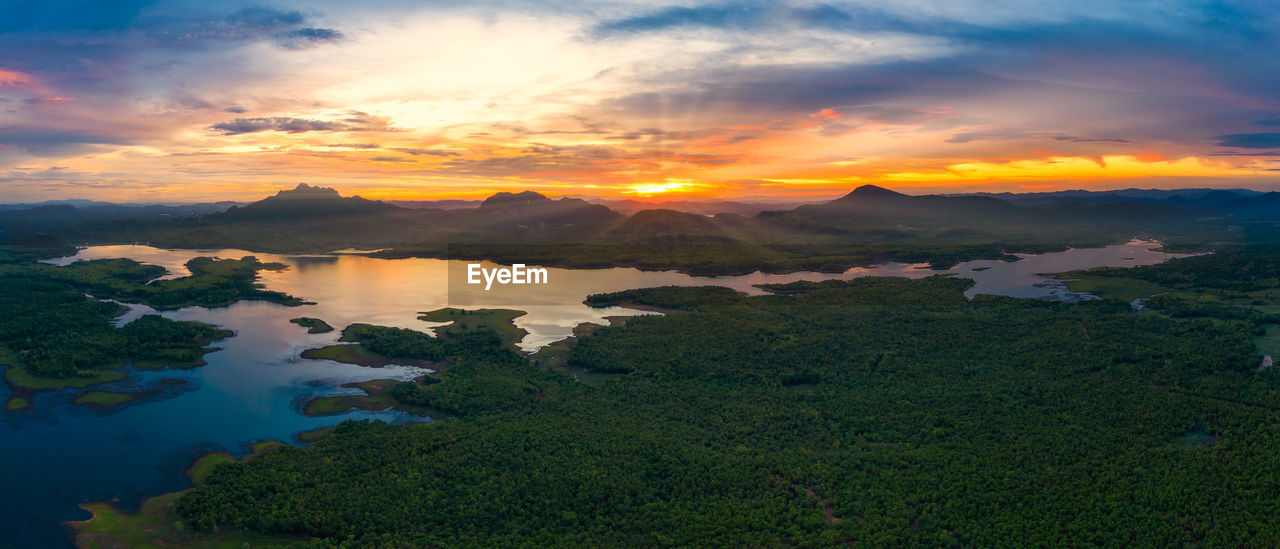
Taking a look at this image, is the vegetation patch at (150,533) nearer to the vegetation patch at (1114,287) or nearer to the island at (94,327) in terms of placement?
the island at (94,327)

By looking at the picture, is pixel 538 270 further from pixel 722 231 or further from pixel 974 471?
pixel 974 471

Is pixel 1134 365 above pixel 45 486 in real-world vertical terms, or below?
above

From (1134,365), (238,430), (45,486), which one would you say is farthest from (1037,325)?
(45,486)

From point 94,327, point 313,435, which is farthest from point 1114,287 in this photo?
point 94,327

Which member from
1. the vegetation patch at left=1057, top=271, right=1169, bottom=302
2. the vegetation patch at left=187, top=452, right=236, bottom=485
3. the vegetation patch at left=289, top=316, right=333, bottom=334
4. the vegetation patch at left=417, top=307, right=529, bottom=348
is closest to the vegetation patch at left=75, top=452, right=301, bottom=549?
the vegetation patch at left=187, top=452, right=236, bottom=485

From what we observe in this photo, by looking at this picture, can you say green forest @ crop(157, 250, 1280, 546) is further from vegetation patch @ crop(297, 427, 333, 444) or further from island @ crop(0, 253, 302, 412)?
island @ crop(0, 253, 302, 412)

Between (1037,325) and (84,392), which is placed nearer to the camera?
(84,392)

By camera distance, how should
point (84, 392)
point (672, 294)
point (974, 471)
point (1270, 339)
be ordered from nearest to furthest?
point (974, 471) < point (84, 392) < point (1270, 339) < point (672, 294)
